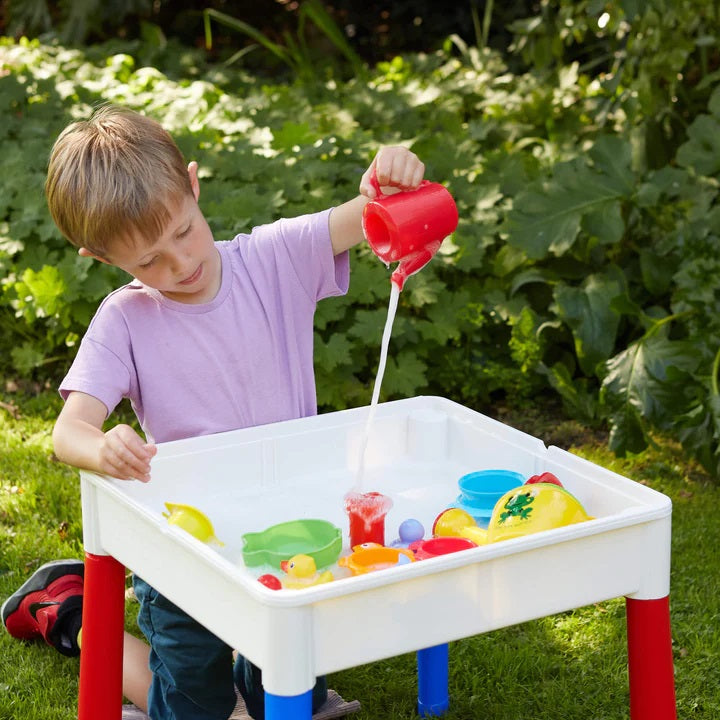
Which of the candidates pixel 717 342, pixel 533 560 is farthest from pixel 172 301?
pixel 717 342

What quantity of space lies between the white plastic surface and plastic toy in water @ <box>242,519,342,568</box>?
32mm

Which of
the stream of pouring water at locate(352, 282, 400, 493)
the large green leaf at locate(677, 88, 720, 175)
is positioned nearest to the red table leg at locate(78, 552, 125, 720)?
the stream of pouring water at locate(352, 282, 400, 493)

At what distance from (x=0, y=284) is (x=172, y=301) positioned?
2.11 meters

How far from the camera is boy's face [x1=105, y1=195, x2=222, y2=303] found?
185cm

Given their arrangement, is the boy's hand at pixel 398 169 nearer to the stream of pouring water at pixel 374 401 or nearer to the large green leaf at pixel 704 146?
the stream of pouring water at pixel 374 401

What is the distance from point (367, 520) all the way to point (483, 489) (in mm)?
209

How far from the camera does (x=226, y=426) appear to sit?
2057 millimetres

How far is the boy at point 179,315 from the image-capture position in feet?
6.01

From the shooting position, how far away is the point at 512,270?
3.74 meters

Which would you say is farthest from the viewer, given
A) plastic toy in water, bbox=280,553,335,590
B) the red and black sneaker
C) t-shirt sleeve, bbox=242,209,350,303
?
the red and black sneaker

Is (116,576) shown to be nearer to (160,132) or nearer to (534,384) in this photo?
(160,132)

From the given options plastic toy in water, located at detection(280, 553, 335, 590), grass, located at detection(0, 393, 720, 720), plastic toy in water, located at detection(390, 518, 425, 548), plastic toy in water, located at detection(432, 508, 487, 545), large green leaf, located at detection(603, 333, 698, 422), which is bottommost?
grass, located at detection(0, 393, 720, 720)

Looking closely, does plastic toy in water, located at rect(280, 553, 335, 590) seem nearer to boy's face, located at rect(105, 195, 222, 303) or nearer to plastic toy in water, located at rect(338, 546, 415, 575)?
plastic toy in water, located at rect(338, 546, 415, 575)

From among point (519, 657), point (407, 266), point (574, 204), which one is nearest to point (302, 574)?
point (407, 266)
